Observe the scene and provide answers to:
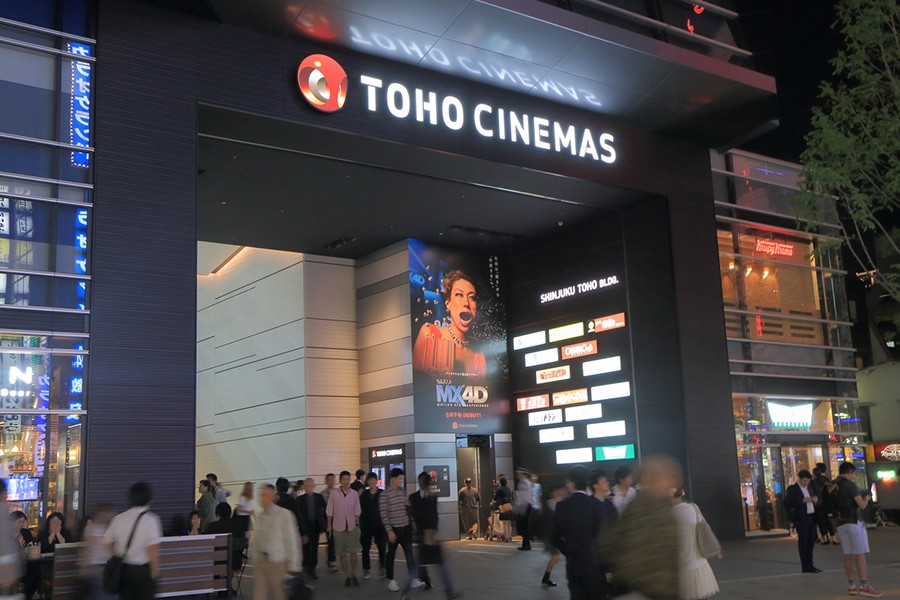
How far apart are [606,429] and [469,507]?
3802mm

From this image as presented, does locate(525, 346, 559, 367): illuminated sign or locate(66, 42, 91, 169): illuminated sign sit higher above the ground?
locate(66, 42, 91, 169): illuminated sign

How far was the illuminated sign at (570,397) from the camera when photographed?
20016 mm

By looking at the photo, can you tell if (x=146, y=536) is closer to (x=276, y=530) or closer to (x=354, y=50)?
(x=276, y=530)

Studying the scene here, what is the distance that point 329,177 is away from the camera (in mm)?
16344

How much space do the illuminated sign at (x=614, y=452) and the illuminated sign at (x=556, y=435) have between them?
0.93 meters

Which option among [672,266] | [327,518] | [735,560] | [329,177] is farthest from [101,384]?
[672,266]

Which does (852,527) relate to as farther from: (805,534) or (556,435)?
(556,435)

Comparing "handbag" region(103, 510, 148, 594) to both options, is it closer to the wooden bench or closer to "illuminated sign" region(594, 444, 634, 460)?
the wooden bench

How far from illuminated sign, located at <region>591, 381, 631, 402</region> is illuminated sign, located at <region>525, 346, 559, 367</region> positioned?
1465 mm

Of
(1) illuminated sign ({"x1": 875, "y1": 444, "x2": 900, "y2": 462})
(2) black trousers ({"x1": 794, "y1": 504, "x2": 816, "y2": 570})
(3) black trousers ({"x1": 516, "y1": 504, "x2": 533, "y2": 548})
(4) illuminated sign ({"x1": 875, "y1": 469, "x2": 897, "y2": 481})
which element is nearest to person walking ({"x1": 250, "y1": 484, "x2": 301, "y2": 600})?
(2) black trousers ({"x1": 794, "y1": 504, "x2": 816, "y2": 570})

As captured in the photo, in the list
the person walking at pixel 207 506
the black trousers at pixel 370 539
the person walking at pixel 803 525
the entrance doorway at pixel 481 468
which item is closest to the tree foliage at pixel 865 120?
the person walking at pixel 803 525

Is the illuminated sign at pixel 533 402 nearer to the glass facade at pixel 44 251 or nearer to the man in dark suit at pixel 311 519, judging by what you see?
the man in dark suit at pixel 311 519

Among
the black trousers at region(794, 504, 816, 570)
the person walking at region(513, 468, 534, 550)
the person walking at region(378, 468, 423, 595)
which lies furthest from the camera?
the person walking at region(513, 468, 534, 550)

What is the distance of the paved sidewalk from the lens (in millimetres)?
10633
